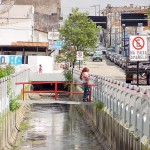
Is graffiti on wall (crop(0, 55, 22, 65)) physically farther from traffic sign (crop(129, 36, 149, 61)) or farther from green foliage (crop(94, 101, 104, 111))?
traffic sign (crop(129, 36, 149, 61))

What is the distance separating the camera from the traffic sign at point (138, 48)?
20812mm

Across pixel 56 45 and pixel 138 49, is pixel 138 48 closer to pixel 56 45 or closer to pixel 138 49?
pixel 138 49

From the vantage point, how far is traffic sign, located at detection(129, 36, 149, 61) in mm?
20812

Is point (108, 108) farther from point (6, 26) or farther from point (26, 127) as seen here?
point (6, 26)

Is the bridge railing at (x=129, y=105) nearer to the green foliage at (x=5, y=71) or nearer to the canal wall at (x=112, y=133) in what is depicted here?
the canal wall at (x=112, y=133)

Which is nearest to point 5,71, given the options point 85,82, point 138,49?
point 85,82

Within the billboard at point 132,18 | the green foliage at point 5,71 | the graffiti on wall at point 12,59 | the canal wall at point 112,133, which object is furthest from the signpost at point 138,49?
the billboard at point 132,18

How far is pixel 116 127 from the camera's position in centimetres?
2058

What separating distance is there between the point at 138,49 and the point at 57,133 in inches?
355

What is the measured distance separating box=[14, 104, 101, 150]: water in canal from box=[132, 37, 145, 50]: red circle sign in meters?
4.76

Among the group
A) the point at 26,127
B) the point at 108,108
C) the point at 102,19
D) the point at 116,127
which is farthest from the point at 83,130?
the point at 102,19

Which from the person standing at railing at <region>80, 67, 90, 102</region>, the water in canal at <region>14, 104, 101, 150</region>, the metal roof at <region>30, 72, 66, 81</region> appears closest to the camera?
the water in canal at <region>14, 104, 101, 150</region>

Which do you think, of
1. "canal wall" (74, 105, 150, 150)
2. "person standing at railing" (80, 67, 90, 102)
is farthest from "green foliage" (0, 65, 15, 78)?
"canal wall" (74, 105, 150, 150)

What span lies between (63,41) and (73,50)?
260 cm
